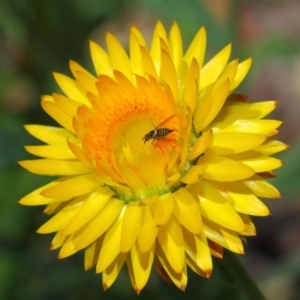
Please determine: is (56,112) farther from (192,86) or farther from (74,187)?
(192,86)

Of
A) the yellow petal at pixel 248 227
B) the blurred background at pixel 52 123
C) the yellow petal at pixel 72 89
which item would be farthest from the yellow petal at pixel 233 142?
the blurred background at pixel 52 123

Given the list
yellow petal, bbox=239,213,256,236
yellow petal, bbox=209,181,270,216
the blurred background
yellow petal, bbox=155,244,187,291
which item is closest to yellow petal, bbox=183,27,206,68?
yellow petal, bbox=209,181,270,216

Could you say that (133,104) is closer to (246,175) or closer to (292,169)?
(246,175)

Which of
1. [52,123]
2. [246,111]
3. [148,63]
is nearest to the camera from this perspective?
[246,111]

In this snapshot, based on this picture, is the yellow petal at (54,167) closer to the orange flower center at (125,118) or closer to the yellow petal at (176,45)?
the orange flower center at (125,118)

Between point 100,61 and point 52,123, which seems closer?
point 100,61

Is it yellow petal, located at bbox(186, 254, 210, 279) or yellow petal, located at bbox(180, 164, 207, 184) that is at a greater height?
yellow petal, located at bbox(180, 164, 207, 184)

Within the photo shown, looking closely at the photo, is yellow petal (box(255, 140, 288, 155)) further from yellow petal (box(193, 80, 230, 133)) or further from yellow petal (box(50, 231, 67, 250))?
yellow petal (box(50, 231, 67, 250))

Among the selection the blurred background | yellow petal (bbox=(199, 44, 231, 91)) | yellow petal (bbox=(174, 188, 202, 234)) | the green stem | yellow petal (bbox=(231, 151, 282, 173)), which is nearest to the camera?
yellow petal (bbox=(174, 188, 202, 234))

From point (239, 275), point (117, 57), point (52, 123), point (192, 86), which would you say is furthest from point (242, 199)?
point (52, 123)
